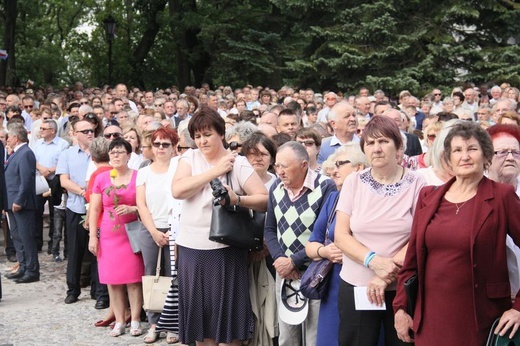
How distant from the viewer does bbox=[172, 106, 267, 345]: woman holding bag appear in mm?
5805

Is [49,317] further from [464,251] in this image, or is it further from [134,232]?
[464,251]

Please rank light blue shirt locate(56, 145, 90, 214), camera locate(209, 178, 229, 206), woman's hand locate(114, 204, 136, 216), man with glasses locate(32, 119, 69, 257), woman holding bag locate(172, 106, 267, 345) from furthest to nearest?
man with glasses locate(32, 119, 69, 257), light blue shirt locate(56, 145, 90, 214), woman's hand locate(114, 204, 136, 216), woman holding bag locate(172, 106, 267, 345), camera locate(209, 178, 229, 206)

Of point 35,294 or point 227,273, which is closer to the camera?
point 227,273

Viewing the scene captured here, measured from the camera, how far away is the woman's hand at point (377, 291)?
4500mm

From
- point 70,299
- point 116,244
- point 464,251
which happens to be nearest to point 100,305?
point 70,299

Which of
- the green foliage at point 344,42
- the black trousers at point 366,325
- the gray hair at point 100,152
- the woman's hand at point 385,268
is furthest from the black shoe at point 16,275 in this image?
the green foliage at point 344,42

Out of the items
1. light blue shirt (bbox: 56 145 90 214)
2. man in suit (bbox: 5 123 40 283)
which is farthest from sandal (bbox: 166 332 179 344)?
man in suit (bbox: 5 123 40 283)

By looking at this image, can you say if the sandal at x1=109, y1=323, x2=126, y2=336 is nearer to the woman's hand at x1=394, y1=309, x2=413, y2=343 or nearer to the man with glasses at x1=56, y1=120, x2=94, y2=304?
the man with glasses at x1=56, y1=120, x2=94, y2=304

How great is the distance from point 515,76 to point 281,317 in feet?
58.1

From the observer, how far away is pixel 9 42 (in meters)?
27.0

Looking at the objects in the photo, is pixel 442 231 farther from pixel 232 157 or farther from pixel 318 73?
pixel 318 73

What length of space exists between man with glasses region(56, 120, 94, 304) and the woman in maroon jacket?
217 inches

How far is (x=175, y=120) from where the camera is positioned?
14156 mm

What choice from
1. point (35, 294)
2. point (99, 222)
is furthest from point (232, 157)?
point (35, 294)
